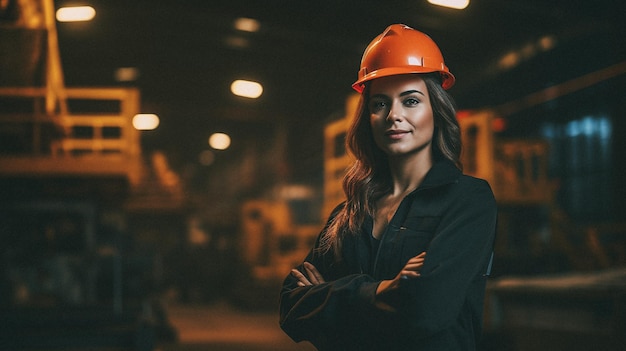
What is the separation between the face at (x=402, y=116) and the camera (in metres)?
2.15

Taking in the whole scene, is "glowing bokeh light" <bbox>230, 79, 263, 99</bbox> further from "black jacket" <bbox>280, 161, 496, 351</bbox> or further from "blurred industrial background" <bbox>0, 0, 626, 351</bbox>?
"black jacket" <bbox>280, 161, 496, 351</bbox>

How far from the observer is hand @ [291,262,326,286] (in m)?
2.31

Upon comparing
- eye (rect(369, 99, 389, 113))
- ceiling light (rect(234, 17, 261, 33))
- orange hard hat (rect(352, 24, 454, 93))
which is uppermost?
ceiling light (rect(234, 17, 261, 33))

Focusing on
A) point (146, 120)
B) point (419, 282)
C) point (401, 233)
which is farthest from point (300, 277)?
point (146, 120)

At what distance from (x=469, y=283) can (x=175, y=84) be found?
756 inches

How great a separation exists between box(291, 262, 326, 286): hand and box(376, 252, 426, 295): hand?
338 mm

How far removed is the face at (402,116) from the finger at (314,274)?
0.43 meters

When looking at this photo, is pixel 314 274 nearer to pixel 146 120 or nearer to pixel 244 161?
pixel 146 120

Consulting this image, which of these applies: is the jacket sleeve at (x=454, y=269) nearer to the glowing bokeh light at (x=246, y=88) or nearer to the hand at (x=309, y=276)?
the hand at (x=309, y=276)

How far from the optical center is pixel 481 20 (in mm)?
14070

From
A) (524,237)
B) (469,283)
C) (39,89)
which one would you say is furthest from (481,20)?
(469,283)

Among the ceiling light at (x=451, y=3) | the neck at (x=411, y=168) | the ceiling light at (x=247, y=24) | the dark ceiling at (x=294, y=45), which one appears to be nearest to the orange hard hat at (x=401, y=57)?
the neck at (x=411, y=168)

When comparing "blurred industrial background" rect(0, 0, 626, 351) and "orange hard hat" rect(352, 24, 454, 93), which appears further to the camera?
"blurred industrial background" rect(0, 0, 626, 351)

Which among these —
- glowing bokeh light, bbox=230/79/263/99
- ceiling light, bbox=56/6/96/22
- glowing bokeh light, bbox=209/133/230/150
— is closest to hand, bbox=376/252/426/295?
ceiling light, bbox=56/6/96/22
